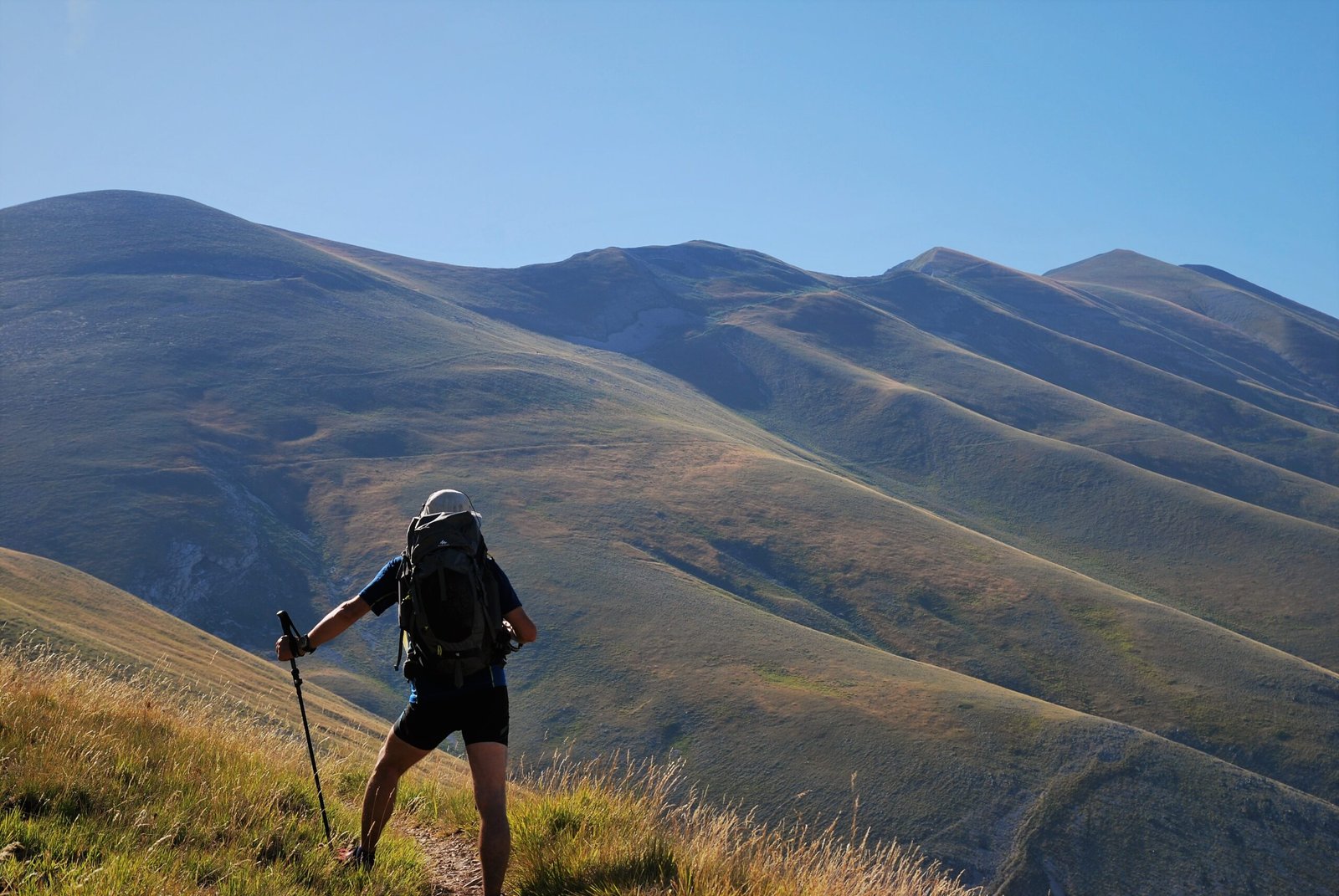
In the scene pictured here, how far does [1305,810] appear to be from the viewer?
59062mm

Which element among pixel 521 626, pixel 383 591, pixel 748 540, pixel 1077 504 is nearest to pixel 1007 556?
pixel 748 540

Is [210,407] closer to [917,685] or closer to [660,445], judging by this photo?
[660,445]

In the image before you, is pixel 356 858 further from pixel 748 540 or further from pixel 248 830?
pixel 748 540

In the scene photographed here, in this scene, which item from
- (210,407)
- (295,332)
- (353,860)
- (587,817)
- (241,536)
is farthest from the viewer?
(295,332)

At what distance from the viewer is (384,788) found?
5828 millimetres

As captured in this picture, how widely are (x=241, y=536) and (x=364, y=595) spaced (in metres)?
99.6

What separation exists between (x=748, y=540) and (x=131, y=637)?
6694 cm

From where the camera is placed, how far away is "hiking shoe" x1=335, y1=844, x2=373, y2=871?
5.67 m

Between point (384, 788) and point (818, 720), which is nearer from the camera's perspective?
point (384, 788)

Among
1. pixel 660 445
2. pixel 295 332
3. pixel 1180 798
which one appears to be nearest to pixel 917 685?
pixel 1180 798

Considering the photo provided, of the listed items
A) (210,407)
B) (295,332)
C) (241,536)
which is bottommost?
(241,536)

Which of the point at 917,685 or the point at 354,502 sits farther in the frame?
the point at 354,502

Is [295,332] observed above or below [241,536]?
above

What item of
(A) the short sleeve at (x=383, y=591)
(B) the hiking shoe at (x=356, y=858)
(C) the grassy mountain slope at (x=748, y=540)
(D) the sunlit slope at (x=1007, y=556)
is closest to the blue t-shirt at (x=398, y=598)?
(A) the short sleeve at (x=383, y=591)
